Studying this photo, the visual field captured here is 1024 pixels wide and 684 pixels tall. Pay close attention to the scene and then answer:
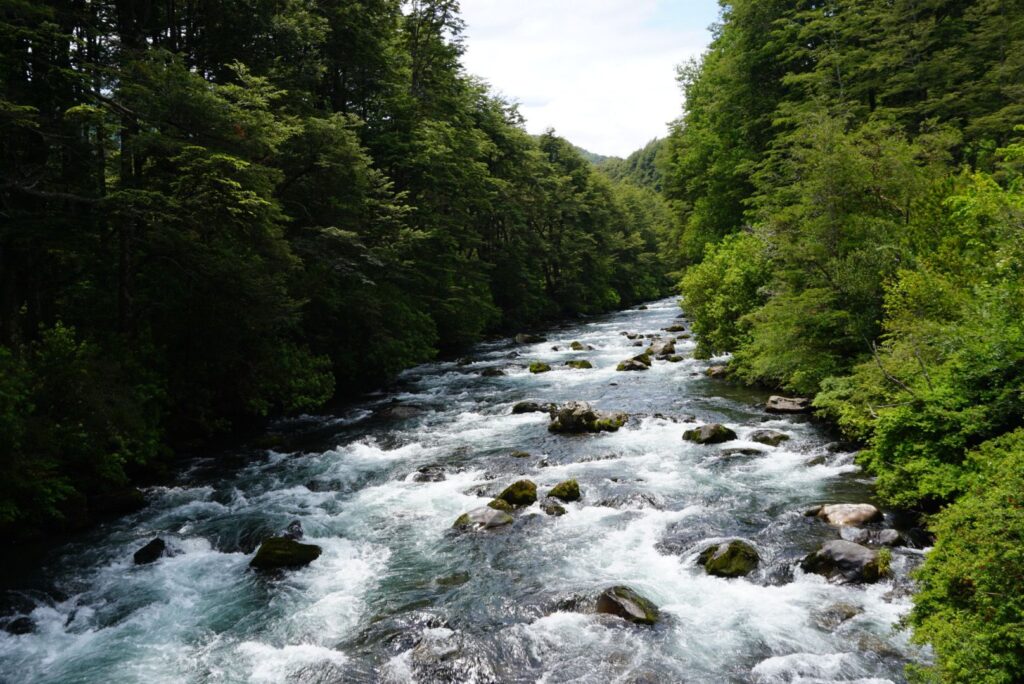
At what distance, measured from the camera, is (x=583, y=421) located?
15516mm

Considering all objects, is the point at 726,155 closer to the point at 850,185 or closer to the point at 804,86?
the point at 804,86

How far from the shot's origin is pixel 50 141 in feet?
39.1

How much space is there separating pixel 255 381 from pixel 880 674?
1516 cm

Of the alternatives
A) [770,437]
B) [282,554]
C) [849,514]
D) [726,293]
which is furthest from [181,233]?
[726,293]

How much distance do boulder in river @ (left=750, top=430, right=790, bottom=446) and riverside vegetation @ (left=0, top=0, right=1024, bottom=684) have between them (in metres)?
0.97

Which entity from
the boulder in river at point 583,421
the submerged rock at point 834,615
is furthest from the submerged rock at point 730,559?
the boulder in river at point 583,421

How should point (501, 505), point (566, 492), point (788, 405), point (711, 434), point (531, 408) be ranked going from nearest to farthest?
point (501, 505)
point (566, 492)
point (711, 434)
point (788, 405)
point (531, 408)

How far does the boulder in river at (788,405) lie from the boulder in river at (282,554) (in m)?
12.3

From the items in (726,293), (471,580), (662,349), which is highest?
(726,293)

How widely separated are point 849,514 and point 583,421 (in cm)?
724

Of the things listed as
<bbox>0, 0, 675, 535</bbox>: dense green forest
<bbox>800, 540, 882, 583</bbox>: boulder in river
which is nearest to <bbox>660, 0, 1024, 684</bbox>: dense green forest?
<bbox>800, 540, 882, 583</bbox>: boulder in river

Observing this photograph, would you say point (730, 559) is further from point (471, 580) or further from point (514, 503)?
point (514, 503)

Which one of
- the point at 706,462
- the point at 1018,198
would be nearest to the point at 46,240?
the point at 706,462

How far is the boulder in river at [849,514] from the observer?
902cm
